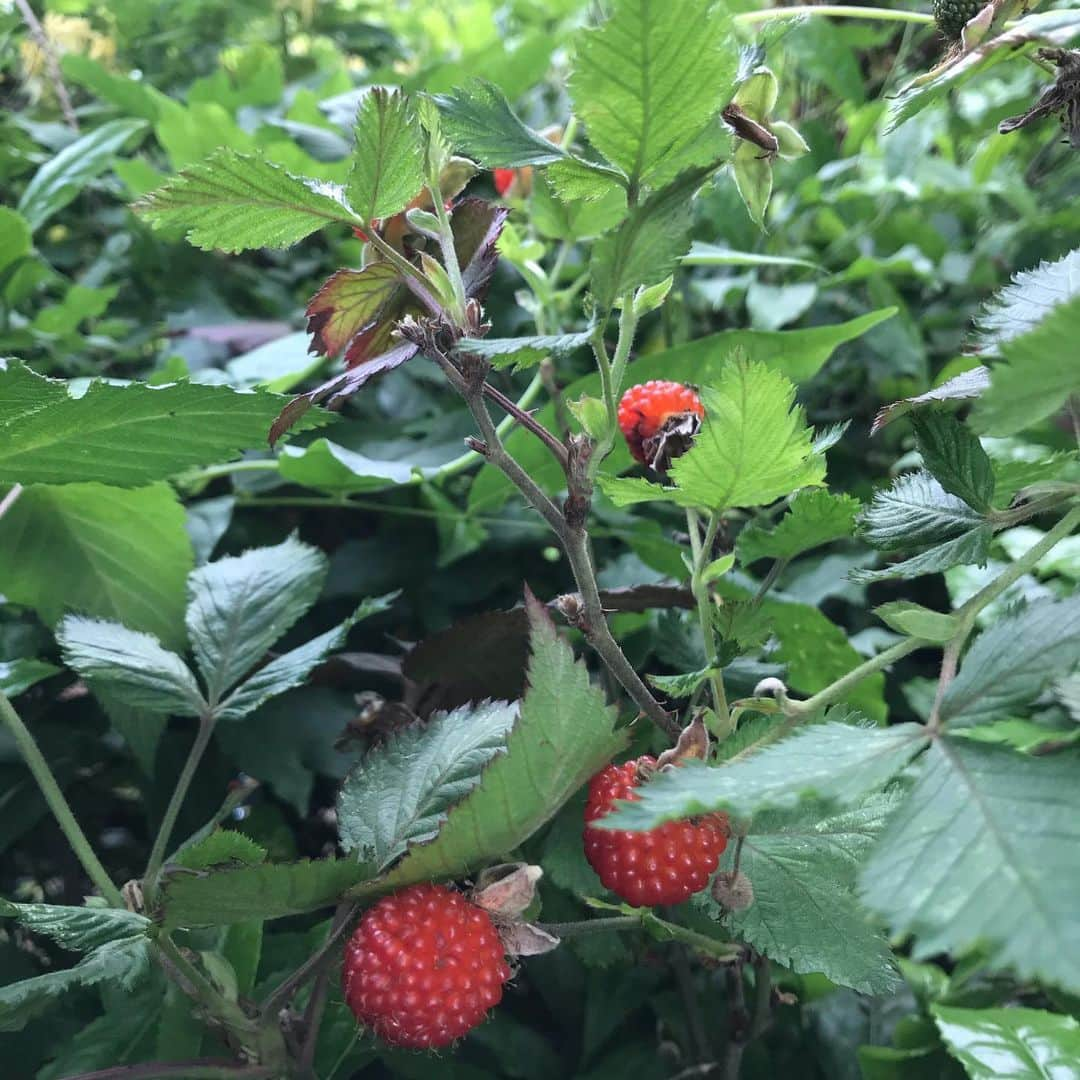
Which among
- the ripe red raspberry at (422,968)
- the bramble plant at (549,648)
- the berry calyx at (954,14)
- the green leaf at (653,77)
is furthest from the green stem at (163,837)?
the berry calyx at (954,14)

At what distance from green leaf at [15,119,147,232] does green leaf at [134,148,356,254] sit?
0.50 m

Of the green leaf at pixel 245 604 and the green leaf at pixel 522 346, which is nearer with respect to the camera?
the green leaf at pixel 522 346

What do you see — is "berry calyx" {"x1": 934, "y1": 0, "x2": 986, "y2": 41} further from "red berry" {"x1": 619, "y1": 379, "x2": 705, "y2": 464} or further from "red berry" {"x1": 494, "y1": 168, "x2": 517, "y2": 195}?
"red berry" {"x1": 494, "y1": 168, "x2": 517, "y2": 195}

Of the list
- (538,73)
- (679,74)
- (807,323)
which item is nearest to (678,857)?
(679,74)

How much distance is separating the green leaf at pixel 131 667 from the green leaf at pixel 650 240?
32 centimetres

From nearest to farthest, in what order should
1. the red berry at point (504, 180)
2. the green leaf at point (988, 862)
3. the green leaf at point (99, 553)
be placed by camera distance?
the green leaf at point (988, 862) → the green leaf at point (99, 553) → the red berry at point (504, 180)

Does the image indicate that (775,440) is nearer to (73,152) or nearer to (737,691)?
(737,691)

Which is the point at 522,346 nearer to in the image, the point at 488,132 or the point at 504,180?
the point at 488,132

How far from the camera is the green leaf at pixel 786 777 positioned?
26 centimetres

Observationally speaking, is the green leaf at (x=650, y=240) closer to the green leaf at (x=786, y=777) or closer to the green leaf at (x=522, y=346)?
the green leaf at (x=522, y=346)

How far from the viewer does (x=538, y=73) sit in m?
0.94

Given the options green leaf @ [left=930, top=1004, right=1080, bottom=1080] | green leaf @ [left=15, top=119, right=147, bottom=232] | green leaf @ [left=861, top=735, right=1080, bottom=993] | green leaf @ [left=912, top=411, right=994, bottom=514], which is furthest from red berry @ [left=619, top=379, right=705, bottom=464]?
green leaf @ [left=15, top=119, right=147, bottom=232]

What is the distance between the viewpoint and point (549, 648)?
1.06 feet

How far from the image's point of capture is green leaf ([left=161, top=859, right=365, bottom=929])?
1.05 feet
